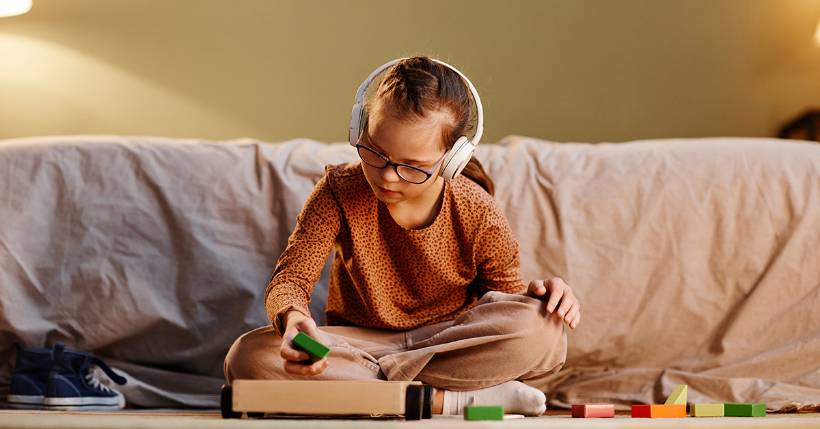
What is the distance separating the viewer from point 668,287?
58.2 inches

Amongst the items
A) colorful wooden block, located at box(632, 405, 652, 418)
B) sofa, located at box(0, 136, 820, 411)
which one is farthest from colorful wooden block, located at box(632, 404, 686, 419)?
sofa, located at box(0, 136, 820, 411)

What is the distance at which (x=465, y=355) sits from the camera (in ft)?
3.76

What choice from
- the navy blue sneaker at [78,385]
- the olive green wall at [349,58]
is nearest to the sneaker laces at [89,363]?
the navy blue sneaker at [78,385]

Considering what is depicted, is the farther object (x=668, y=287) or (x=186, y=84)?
(x=186, y=84)

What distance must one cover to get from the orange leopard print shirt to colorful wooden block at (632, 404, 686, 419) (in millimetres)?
310

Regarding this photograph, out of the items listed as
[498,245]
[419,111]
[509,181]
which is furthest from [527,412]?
[509,181]

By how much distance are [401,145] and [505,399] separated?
1.14 feet

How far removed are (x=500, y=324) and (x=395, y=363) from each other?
0.14 meters

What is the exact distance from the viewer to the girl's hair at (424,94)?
1.11 metres

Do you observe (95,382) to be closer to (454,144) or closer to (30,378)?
(30,378)

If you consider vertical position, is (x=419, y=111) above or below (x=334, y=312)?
above

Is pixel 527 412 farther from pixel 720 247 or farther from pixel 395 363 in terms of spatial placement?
pixel 720 247

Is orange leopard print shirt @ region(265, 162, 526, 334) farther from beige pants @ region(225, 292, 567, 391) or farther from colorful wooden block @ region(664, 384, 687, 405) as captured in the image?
colorful wooden block @ region(664, 384, 687, 405)

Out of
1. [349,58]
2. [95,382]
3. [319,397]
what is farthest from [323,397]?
[349,58]
